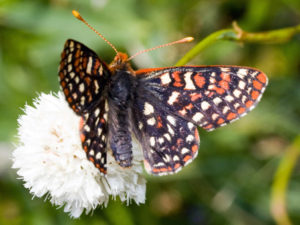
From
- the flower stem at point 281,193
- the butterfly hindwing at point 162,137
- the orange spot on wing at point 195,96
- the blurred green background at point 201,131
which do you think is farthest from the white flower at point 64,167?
the flower stem at point 281,193

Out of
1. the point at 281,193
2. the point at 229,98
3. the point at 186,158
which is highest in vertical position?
the point at 229,98

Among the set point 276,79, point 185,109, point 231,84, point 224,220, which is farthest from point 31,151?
point 276,79

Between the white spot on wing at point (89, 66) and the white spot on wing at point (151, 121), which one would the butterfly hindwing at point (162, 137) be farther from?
the white spot on wing at point (89, 66)

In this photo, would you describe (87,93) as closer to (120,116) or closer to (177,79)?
(120,116)

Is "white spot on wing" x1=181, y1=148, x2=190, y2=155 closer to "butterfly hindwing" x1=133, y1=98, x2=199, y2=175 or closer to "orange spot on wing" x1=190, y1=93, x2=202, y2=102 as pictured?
"butterfly hindwing" x1=133, y1=98, x2=199, y2=175

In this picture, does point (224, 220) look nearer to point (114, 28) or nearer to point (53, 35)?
point (114, 28)

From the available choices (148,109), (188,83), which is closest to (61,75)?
(148,109)
